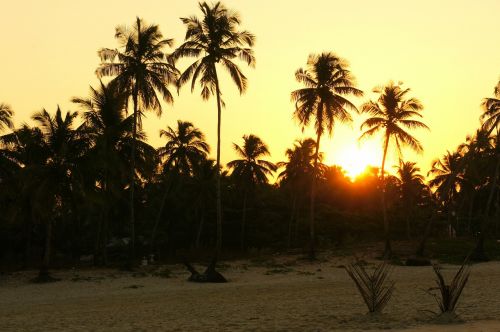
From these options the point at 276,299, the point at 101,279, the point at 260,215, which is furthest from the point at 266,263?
the point at 260,215

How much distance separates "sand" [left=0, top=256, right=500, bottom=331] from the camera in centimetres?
1227

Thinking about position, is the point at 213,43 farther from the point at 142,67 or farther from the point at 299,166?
the point at 299,166

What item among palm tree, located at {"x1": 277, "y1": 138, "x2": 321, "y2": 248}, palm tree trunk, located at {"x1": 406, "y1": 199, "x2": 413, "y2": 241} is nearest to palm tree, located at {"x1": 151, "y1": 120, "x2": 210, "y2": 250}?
palm tree, located at {"x1": 277, "y1": 138, "x2": 321, "y2": 248}

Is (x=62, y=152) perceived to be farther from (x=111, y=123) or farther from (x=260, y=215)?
(x=260, y=215)

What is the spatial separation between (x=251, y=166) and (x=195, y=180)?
5458 mm

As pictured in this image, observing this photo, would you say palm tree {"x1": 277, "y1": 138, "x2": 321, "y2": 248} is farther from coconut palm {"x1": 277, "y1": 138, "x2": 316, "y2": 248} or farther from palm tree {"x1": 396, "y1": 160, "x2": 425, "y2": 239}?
palm tree {"x1": 396, "y1": 160, "x2": 425, "y2": 239}

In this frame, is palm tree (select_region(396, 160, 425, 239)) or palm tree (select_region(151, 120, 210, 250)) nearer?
palm tree (select_region(151, 120, 210, 250))

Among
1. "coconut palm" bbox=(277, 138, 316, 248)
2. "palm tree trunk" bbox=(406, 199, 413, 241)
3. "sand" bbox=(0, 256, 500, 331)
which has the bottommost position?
"sand" bbox=(0, 256, 500, 331)

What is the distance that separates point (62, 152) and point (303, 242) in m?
29.2

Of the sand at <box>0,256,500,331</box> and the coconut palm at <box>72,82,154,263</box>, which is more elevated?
the coconut palm at <box>72,82,154,263</box>

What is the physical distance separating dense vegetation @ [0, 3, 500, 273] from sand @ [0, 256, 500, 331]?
3.20m

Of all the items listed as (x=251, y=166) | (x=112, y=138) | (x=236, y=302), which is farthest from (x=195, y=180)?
(x=236, y=302)

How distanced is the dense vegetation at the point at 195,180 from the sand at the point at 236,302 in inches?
126

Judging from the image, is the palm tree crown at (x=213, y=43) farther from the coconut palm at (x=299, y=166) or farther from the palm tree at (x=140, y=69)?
the coconut palm at (x=299, y=166)
